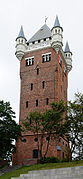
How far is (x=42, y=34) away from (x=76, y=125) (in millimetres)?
26701

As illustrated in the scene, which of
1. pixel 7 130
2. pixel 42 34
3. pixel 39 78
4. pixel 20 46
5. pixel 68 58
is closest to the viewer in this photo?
pixel 7 130

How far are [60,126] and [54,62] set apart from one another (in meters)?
15.6

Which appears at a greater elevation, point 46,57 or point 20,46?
point 20,46

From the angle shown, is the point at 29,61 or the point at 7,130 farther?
the point at 29,61

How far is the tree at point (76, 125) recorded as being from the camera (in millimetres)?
31391

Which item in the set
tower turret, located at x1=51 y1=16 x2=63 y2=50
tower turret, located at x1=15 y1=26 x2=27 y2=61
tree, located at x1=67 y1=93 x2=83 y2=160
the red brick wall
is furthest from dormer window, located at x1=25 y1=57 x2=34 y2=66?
tree, located at x1=67 y1=93 x2=83 y2=160

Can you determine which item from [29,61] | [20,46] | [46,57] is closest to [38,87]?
[46,57]

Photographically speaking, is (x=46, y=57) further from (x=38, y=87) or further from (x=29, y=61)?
(x=38, y=87)

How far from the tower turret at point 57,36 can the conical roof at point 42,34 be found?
2.25m

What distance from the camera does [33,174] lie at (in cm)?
2455

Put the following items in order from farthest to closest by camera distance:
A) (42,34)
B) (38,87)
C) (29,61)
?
(42,34) → (29,61) → (38,87)

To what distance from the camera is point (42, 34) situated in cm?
5366

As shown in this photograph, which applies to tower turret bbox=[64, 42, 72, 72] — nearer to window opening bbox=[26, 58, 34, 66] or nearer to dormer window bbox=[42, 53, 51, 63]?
dormer window bbox=[42, 53, 51, 63]

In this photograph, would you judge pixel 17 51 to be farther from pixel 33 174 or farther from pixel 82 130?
pixel 33 174
